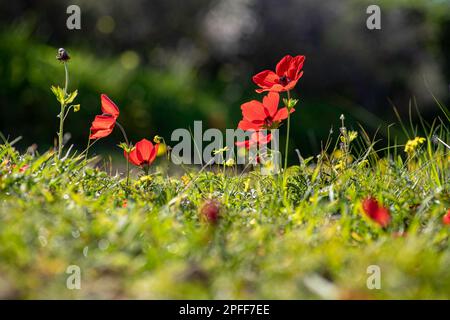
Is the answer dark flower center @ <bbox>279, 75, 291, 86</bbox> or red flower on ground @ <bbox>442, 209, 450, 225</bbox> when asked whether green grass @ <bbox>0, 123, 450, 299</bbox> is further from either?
dark flower center @ <bbox>279, 75, 291, 86</bbox>

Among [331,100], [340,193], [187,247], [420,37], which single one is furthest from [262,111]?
[420,37]

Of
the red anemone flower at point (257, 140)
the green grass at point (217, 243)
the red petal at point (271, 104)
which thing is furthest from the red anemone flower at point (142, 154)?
the red petal at point (271, 104)

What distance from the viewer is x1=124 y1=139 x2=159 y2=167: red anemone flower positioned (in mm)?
2545

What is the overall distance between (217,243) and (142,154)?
88cm

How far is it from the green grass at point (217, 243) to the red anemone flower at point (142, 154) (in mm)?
114

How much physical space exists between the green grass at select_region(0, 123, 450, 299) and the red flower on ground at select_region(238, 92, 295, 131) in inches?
8.5

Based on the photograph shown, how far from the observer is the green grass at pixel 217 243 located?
153 cm

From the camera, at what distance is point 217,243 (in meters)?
1.80

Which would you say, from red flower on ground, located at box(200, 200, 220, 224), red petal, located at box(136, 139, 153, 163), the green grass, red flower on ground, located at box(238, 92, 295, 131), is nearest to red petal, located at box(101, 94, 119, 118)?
red petal, located at box(136, 139, 153, 163)

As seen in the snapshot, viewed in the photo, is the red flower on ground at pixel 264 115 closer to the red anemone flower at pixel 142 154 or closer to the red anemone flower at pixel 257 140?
the red anemone flower at pixel 257 140

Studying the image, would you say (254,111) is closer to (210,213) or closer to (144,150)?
(144,150)

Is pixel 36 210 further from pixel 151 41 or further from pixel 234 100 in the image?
pixel 151 41

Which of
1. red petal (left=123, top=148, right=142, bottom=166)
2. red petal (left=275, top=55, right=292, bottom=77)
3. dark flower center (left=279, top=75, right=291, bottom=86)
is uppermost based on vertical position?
red petal (left=275, top=55, right=292, bottom=77)

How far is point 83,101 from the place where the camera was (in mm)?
7078
